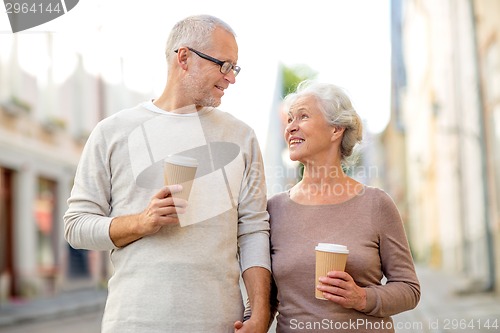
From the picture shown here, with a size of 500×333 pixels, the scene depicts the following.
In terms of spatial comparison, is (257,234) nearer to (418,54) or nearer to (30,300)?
(30,300)

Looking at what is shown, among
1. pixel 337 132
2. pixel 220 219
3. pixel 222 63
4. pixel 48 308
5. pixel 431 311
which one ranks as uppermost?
pixel 222 63

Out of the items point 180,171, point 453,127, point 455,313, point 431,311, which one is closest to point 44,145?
point 453,127

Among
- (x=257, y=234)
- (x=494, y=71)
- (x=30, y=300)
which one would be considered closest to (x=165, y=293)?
(x=257, y=234)

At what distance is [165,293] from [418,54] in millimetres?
28170

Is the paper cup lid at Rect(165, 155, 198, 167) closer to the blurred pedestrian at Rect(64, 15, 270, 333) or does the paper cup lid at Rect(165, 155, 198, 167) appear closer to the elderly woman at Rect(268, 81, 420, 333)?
the blurred pedestrian at Rect(64, 15, 270, 333)

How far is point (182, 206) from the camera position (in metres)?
2.33

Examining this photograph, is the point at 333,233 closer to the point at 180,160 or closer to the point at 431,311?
the point at 180,160

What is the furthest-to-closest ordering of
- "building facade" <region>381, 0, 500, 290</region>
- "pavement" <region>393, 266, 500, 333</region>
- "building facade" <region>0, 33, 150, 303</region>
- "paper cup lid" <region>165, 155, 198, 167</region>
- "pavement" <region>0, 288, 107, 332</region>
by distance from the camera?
"building facade" <region>0, 33, 150, 303</region>
"building facade" <region>381, 0, 500, 290</region>
"pavement" <region>0, 288, 107, 332</region>
"pavement" <region>393, 266, 500, 333</region>
"paper cup lid" <region>165, 155, 198, 167</region>

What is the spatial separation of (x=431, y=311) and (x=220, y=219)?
800cm

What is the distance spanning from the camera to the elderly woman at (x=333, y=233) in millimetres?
2604

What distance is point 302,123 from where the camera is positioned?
2.85 m

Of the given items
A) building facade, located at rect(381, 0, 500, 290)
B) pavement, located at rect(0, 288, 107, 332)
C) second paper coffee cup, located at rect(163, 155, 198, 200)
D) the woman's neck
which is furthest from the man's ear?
building facade, located at rect(381, 0, 500, 290)

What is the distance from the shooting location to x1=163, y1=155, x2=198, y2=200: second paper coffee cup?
2352 millimetres

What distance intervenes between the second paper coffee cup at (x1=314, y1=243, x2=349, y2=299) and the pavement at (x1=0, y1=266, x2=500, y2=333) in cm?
439
